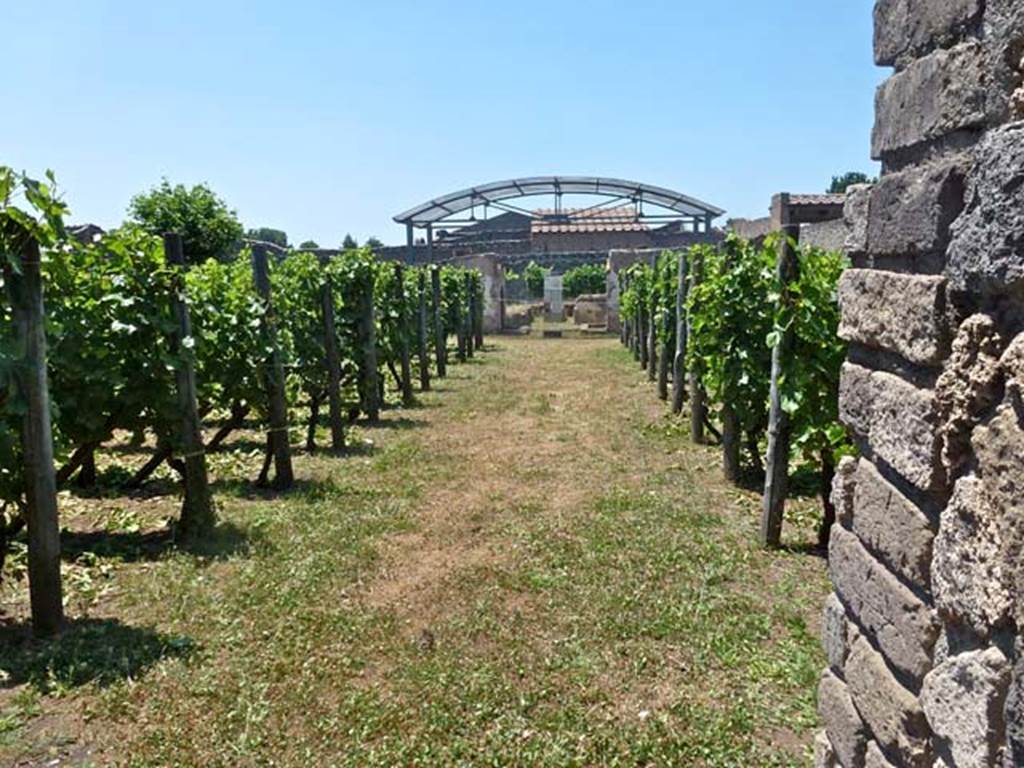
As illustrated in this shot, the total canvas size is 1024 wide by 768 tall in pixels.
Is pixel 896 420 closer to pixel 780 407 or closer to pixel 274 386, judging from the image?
pixel 780 407

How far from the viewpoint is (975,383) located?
1510 mm

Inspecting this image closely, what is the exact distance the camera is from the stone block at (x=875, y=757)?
1.97 meters

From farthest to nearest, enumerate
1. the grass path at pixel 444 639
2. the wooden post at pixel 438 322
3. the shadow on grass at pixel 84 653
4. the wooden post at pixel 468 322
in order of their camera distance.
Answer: the wooden post at pixel 468 322 < the wooden post at pixel 438 322 < the shadow on grass at pixel 84 653 < the grass path at pixel 444 639

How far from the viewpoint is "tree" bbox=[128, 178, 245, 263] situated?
83.6ft

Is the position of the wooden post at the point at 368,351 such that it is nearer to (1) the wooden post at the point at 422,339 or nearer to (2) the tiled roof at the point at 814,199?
(1) the wooden post at the point at 422,339

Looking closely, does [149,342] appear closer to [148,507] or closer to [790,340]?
[148,507]

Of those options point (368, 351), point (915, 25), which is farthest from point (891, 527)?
point (368, 351)

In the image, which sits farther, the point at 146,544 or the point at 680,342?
the point at 680,342

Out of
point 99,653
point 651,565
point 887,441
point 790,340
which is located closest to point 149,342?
point 99,653

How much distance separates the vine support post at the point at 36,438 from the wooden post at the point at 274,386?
2.89 metres

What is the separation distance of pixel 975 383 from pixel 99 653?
4.08 metres

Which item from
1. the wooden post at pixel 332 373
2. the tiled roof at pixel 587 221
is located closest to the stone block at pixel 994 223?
the wooden post at pixel 332 373

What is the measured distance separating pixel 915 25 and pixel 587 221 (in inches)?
1422

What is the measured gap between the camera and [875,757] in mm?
2027
